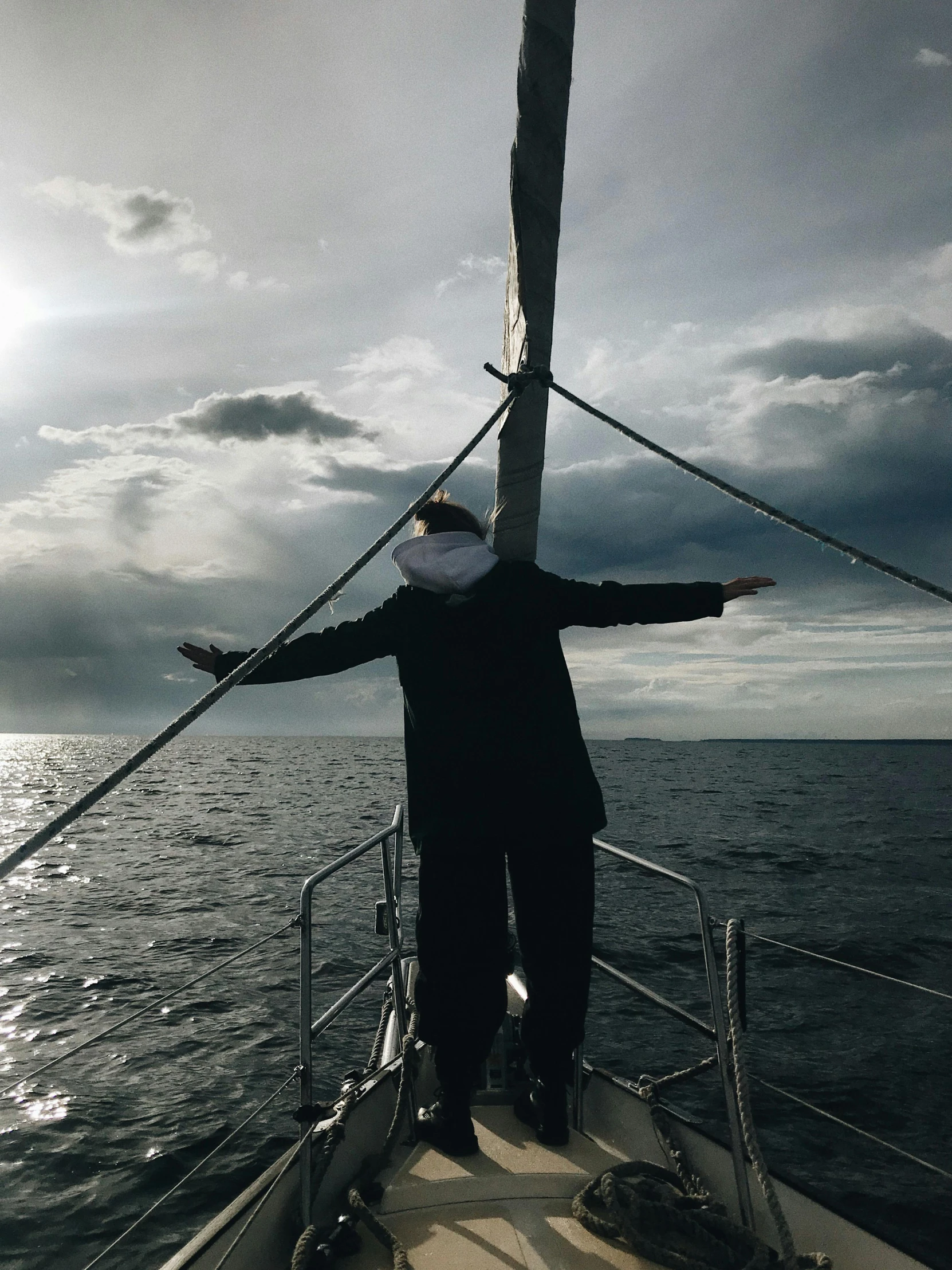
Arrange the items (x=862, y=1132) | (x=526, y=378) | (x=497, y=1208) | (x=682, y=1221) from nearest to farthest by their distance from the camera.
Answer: (x=862, y=1132) < (x=682, y=1221) < (x=497, y=1208) < (x=526, y=378)

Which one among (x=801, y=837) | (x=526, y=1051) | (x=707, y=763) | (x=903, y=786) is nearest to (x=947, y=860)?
(x=801, y=837)

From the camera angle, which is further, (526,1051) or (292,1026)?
(292,1026)

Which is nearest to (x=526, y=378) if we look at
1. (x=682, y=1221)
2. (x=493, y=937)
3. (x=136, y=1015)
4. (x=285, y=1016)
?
(x=493, y=937)

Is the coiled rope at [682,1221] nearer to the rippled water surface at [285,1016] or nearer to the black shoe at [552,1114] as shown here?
the black shoe at [552,1114]

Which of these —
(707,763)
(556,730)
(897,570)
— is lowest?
(707,763)

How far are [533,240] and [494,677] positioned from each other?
1719 mm

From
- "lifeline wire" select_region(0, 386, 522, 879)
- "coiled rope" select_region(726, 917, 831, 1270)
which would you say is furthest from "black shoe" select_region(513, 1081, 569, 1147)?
"lifeline wire" select_region(0, 386, 522, 879)

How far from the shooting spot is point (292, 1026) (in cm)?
748

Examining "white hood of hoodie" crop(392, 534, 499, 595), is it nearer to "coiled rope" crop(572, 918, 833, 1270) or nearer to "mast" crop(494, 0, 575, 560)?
"mast" crop(494, 0, 575, 560)

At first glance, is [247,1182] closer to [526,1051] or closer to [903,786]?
[526,1051]

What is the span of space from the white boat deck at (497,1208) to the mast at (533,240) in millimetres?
2137

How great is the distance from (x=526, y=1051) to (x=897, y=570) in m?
2.18

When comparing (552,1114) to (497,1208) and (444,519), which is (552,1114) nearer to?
(497,1208)

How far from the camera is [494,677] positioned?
2.31 metres
